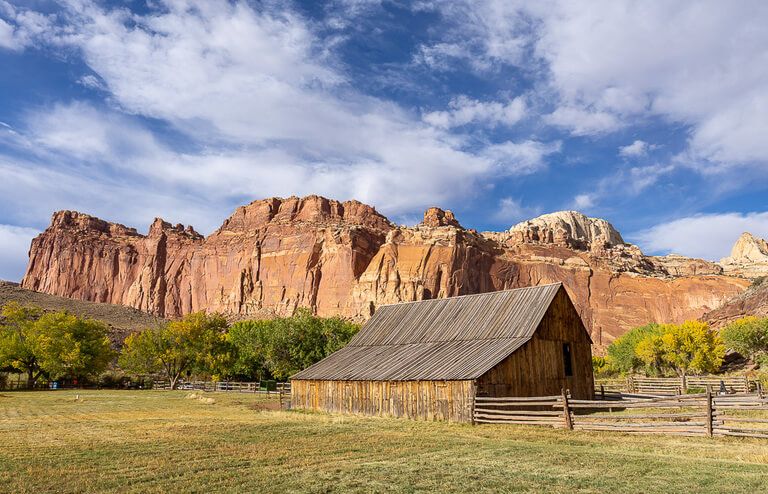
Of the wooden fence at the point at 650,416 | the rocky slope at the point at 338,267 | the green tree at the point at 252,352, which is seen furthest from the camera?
the rocky slope at the point at 338,267

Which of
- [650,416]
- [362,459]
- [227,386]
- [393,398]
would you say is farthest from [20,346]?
[650,416]

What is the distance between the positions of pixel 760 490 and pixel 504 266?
13134cm

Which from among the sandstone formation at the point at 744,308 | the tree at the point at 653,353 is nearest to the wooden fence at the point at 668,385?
the tree at the point at 653,353

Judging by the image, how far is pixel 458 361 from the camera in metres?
24.8

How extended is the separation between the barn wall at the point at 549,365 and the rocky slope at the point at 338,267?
96.9 metres

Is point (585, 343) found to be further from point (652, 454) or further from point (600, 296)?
point (600, 296)

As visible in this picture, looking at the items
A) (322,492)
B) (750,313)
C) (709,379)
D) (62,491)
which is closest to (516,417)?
(322,492)

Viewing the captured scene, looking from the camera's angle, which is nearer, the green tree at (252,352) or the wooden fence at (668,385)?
the wooden fence at (668,385)

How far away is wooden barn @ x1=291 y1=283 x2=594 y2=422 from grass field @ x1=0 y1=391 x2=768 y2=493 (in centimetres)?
256

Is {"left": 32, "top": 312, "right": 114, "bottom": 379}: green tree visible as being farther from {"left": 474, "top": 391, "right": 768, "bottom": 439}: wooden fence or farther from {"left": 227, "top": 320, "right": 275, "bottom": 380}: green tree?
{"left": 474, "top": 391, "right": 768, "bottom": 439}: wooden fence

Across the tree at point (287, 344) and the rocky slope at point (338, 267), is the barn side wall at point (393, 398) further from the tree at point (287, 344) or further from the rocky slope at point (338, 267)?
the rocky slope at point (338, 267)

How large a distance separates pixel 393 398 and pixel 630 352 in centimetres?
4752

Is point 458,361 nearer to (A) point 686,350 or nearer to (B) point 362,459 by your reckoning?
(B) point 362,459

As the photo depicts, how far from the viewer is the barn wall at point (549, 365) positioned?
23.5 m
